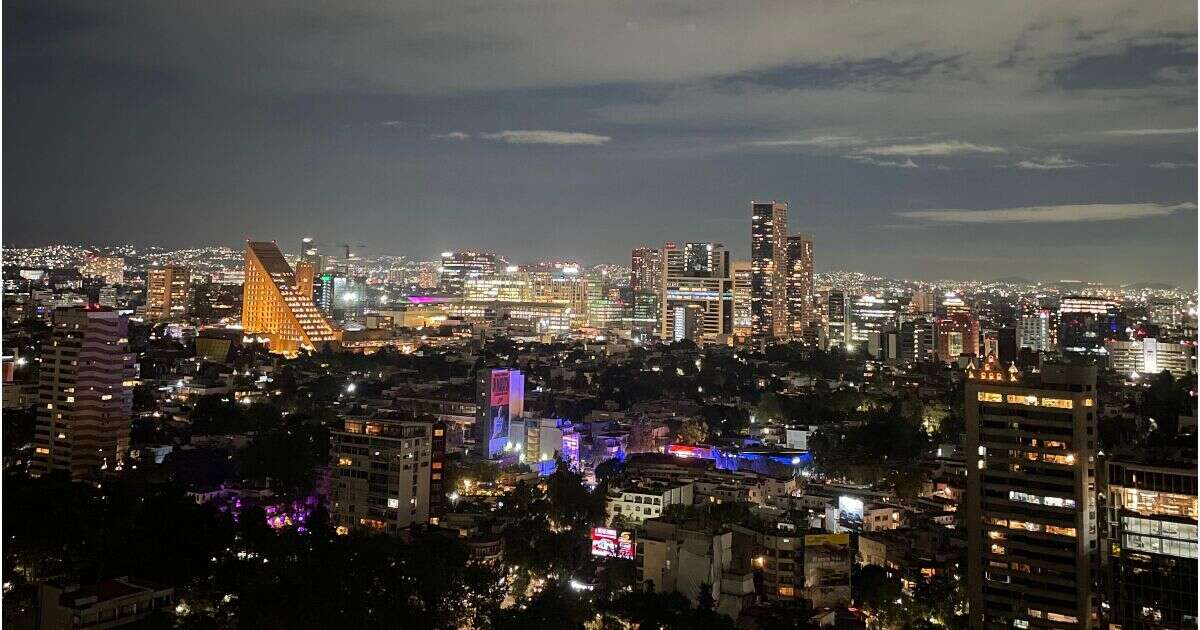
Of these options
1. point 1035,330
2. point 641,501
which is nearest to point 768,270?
point 1035,330

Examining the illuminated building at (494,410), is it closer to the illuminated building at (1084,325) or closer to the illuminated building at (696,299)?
the illuminated building at (1084,325)

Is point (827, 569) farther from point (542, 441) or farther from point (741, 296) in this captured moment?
point (741, 296)

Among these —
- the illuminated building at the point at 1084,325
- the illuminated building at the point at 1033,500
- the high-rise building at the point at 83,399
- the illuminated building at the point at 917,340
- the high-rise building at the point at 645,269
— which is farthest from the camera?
the high-rise building at the point at 645,269

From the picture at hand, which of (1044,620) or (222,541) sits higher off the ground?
(222,541)

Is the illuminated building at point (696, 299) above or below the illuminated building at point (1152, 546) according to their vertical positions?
above

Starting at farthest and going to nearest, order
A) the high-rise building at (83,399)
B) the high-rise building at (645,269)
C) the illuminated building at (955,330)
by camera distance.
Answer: the high-rise building at (645,269)
the illuminated building at (955,330)
the high-rise building at (83,399)

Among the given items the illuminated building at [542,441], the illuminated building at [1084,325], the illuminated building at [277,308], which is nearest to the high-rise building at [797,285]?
the illuminated building at [277,308]

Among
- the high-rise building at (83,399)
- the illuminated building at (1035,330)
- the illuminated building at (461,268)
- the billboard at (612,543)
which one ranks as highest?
the illuminated building at (461,268)

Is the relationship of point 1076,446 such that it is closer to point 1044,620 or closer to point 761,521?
point 1044,620

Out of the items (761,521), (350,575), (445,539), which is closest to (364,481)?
(445,539)
